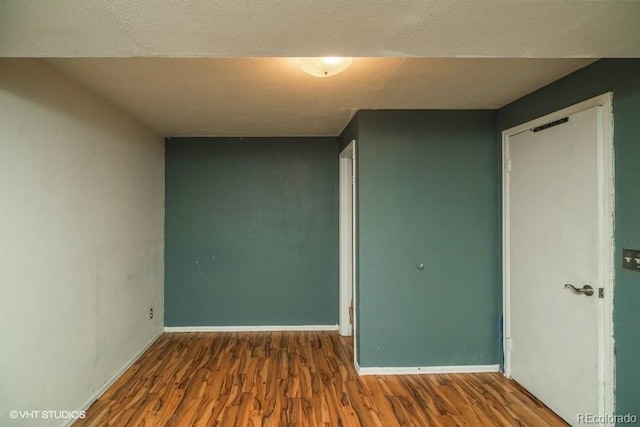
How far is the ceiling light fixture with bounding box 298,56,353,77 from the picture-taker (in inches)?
74.0

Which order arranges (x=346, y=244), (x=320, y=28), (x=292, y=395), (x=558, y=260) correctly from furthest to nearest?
(x=346, y=244), (x=292, y=395), (x=558, y=260), (x=320, y=28)

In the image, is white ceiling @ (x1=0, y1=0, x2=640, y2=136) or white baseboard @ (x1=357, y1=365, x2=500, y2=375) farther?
white baseboard @ (x1=357, y1=365, x2=500, y2=375)

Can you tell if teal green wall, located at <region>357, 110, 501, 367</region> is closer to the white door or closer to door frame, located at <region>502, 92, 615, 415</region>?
the white door

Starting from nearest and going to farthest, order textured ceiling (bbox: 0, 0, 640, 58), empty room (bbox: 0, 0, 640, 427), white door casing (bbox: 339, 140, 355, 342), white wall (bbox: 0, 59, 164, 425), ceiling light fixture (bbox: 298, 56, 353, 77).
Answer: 1. textured ceiling (bbox: 0, 0, 640, 58)
2. empty room (bbox: 0, 0, 640, 427)
3. white wall (bbox: 0, 59, 164, 425)
4. ceiling light fixture (bbox: 298, 56, 353, 77)
5. white door casing (bbox: 339, 140, 355, 342)

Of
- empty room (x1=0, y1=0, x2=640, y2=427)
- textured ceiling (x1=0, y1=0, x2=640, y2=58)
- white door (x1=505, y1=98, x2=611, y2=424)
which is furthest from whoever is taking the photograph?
white door (x1=505, y1=98, x2=611, y2=424)

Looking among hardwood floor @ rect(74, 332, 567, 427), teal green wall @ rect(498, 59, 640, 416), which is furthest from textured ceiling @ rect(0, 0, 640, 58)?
hardwood floor @ rect(74, 332, 567, 427)

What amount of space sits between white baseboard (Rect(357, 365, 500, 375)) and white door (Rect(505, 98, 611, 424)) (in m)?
0.20

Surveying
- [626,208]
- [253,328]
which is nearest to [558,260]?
[626,208]

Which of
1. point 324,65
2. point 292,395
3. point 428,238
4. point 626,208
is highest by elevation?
point 324,65

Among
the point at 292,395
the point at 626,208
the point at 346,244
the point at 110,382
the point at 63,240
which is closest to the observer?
the point at 626,208

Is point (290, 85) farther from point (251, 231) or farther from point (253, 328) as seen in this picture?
point (253, 328)

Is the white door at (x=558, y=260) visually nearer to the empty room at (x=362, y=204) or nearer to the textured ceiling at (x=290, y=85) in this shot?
the empty room at (x=362, y=204)

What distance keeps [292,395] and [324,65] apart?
2336mm

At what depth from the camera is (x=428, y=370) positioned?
293 centimetres
